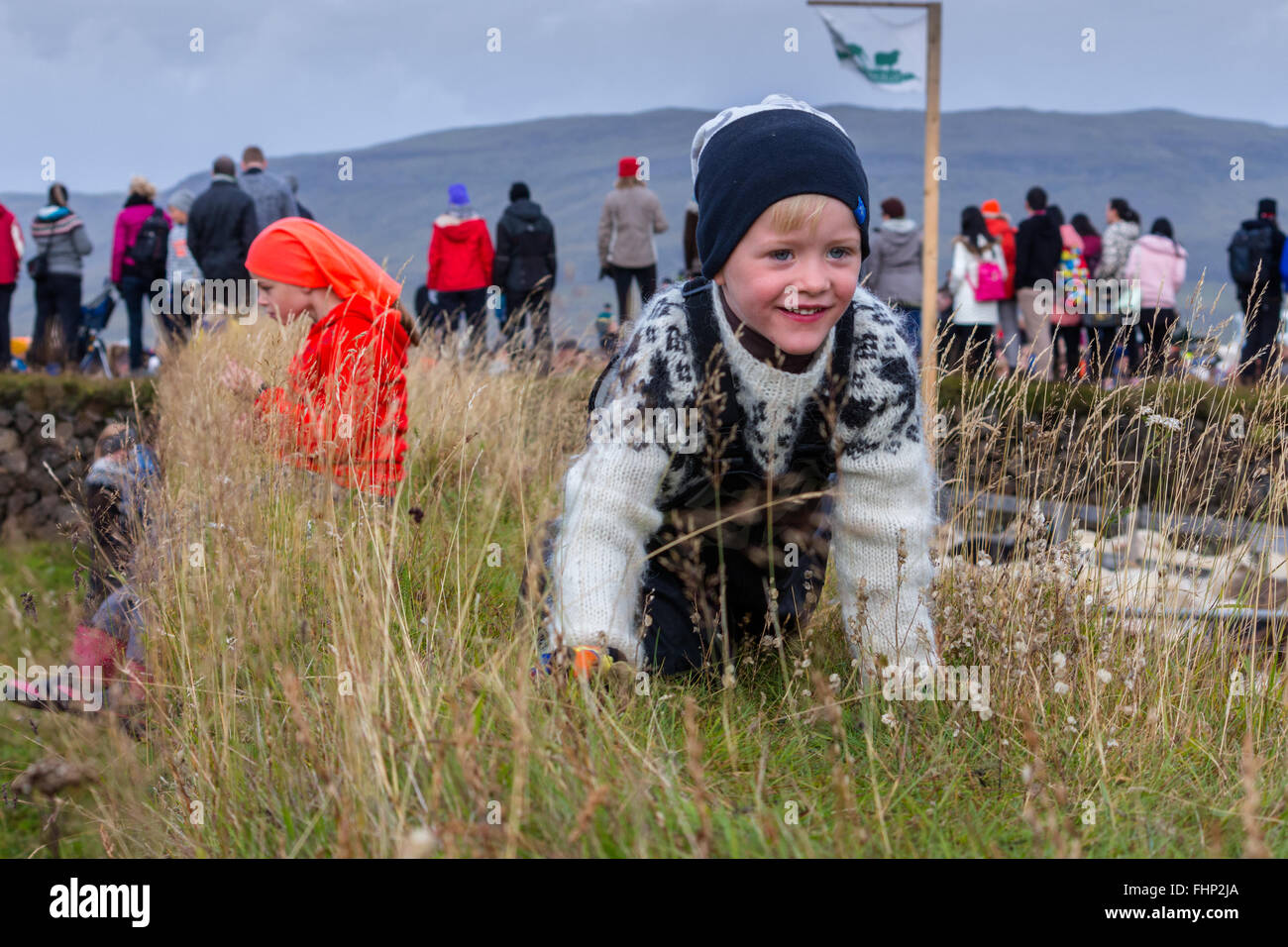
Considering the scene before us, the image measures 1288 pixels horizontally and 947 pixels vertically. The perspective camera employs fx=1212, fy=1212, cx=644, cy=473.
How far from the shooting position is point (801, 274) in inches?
88.6

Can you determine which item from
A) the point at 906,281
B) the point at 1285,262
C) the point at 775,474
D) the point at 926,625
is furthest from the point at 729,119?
the point at 1285,262

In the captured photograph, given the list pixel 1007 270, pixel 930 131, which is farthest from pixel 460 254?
pixel 1007 270

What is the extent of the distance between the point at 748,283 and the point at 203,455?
198cm

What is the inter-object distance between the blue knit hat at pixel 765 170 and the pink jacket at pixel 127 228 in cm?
890

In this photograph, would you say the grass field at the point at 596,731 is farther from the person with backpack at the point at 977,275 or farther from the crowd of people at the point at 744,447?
the person with backpack at the point at 977,275

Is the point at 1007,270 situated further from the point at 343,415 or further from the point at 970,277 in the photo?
the point at 343,415

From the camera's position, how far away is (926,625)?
245cm

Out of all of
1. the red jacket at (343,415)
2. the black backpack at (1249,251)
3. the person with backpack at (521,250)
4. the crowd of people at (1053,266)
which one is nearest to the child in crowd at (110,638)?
the red jacket at (343,415)

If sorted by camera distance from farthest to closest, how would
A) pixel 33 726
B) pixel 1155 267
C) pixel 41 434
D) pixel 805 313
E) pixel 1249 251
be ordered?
pixel 1249 251, pixel 1155 267, pixel 41 434, pixel 33 726, pixel 805 313

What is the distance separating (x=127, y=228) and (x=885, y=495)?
30.4 feet

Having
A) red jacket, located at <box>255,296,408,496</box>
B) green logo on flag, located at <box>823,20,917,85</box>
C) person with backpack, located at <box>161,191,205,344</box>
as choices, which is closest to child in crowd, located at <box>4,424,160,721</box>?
red jacket, located at <box>255,296,408,496</box>

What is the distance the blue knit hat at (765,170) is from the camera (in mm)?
2246
